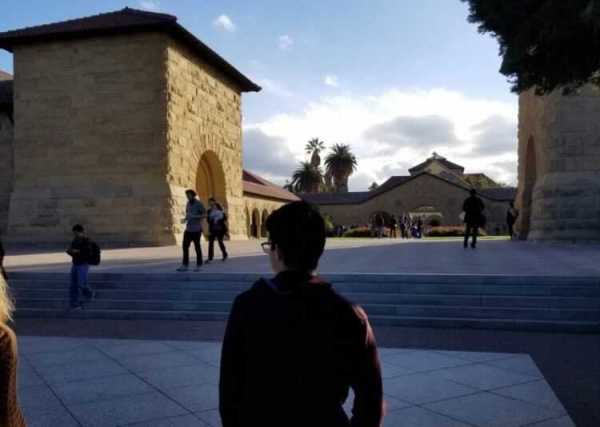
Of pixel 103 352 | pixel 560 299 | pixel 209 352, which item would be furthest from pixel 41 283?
pixel 560 299

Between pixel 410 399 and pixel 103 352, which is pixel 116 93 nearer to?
pixel 103 352

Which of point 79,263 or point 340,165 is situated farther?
point 340,165

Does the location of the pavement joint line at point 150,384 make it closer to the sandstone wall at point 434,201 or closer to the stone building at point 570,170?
the stone building at point 570,170

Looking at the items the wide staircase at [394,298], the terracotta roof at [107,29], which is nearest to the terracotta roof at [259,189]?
the terracotta roof at [107,29]

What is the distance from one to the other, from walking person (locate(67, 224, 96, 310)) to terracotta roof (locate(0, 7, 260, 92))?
1234cm

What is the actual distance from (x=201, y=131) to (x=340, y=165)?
63829 mm

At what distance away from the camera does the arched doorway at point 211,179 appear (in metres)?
24.8

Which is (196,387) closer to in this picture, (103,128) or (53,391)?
(53,391)

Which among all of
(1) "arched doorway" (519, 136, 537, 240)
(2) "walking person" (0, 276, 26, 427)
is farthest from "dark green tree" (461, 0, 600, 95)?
(1) "arched doorway" (519, 136, 537, 240)

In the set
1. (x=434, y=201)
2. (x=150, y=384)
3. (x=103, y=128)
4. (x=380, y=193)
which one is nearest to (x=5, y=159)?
(x=103, y=128)

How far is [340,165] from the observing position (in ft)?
280

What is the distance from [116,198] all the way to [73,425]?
1625 centimetres

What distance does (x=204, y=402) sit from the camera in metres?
4.69

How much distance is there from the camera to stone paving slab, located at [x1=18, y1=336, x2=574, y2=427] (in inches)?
170
